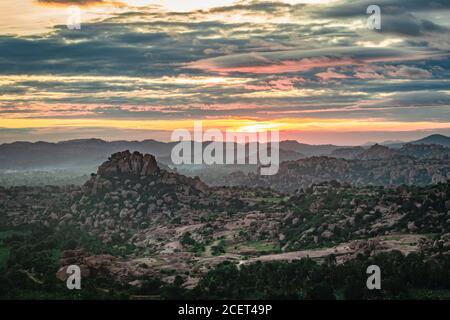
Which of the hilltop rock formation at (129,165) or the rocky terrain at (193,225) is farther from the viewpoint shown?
the hilltop rock formation at (129,165)

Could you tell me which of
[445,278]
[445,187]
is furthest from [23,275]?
[445,187]

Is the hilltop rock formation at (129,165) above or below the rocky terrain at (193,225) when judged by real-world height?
above

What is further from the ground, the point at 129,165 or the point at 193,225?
the point at 129,165

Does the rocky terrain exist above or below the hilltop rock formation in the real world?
below

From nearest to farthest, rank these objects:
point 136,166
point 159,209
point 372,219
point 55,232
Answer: point 372,219 → point 55,232 → point 159,209 → point 136,166

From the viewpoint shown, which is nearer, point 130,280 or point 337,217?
point 130,280

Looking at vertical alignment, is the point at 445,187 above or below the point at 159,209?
above

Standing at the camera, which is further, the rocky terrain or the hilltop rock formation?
the hilltop rock formation

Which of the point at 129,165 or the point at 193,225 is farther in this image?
the point at 129,165
